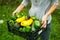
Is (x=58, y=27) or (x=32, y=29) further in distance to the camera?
(x=58, y=27)

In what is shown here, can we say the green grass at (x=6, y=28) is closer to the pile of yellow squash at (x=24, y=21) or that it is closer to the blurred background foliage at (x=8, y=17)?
the blurred background foliage at (x=8, y=17)

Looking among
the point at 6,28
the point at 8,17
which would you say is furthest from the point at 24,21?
the point at 8,17

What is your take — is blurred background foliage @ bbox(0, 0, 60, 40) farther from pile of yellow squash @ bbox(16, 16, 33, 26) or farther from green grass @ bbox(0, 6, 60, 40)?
pile of yellow squash @ bbox(16, 16, 33, 26)

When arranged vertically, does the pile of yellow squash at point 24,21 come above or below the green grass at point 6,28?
above

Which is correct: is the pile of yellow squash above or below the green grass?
above

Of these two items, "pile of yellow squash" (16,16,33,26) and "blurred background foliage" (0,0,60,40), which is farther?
"blurred background foliage" (0,0,60,40)

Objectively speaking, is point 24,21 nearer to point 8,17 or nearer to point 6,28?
point 6,28

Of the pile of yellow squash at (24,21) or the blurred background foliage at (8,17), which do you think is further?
the blurred background foliage at (8,17)

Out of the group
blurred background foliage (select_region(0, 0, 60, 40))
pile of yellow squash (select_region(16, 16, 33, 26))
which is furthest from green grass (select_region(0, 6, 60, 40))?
pile of yellow squash (select_region(16, 16, 33, 26))

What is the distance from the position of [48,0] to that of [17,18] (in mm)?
559

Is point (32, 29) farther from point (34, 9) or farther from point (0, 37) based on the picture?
point (0, 37)

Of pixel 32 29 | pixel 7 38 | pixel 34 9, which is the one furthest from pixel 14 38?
pixel 32 29

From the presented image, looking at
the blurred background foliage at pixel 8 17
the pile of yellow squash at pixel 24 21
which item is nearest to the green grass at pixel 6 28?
the blurred background foliage at pixel 8 17

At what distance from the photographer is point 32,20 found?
2.96 meters
